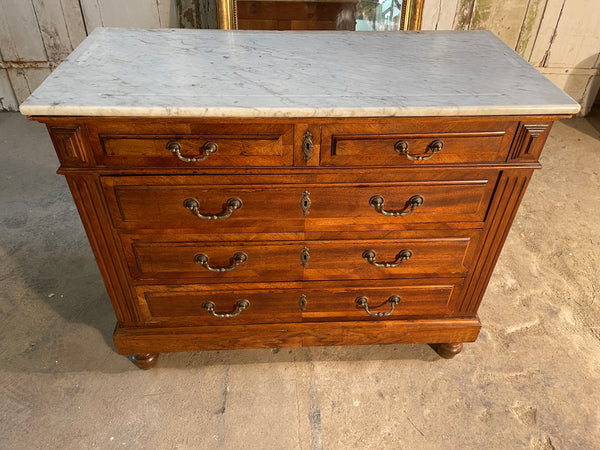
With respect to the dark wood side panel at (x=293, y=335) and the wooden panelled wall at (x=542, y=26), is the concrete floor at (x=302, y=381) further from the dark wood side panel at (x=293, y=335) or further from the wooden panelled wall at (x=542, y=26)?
the wooden panelled wall at (x=542, y=26)

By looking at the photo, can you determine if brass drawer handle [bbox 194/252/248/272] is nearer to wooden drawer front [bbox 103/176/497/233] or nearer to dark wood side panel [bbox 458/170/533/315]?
wooden drawer front [bbox 103/176/497/233]

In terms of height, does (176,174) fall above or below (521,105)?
below

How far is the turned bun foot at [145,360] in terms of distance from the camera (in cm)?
178

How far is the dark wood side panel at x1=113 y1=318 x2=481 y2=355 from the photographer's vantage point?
5.61 feet

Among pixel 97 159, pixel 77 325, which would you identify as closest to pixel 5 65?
pixel 77 325

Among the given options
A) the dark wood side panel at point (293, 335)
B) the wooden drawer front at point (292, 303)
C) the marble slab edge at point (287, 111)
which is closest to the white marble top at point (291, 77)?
the marble slab edge at point (287, 111)

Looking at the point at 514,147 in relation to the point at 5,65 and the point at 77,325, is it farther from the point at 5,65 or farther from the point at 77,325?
the point at 5,65

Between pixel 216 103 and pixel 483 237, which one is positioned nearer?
pixel 216 103

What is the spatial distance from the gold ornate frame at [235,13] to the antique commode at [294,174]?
3.19ft

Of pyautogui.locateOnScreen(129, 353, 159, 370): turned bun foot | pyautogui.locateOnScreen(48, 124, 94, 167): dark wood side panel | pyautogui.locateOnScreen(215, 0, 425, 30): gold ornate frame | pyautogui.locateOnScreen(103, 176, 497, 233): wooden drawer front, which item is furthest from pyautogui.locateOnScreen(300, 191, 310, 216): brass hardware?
pyautogui.locateOnScreen(215, 0, 425, 30): gold ornate frame

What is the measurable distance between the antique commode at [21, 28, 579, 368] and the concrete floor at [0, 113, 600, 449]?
0.16 m

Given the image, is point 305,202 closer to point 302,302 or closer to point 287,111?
point 287,111

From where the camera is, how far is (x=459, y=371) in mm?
1852

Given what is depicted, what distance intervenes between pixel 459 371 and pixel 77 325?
5.46 feet
